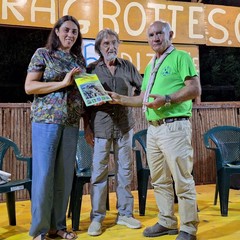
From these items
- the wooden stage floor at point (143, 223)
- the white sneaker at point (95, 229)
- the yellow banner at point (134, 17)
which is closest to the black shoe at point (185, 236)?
the wooden stage floor at point (143, 223)

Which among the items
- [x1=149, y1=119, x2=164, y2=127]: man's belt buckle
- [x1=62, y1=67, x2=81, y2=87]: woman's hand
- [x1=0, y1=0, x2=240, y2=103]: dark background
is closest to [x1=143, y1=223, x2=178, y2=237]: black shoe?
[x1=149, y1=119, x2=164, y2=127]: man's belt buckle

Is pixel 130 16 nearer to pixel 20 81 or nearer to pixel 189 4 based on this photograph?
pixel 189 4

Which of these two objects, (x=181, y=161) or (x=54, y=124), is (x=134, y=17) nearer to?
(x=54, y=124)

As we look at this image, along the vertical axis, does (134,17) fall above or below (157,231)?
above

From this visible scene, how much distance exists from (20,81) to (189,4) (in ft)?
8.24

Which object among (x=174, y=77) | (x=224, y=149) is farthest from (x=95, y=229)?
(x=224, y=149)

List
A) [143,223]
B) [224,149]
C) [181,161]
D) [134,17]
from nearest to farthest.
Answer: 1. [181,161]
2. [143,223]
3. [224,149]
4. [134,17]

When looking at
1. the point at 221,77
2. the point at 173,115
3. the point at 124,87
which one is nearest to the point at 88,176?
the point at 124,87

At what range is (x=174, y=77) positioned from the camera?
102 inches

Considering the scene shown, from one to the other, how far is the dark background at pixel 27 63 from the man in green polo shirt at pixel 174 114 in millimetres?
2667

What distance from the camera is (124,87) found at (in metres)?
3.05

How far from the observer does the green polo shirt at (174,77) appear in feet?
8.39

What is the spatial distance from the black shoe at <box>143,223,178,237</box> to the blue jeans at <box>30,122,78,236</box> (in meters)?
0.68

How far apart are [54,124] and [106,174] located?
0.66 metres
